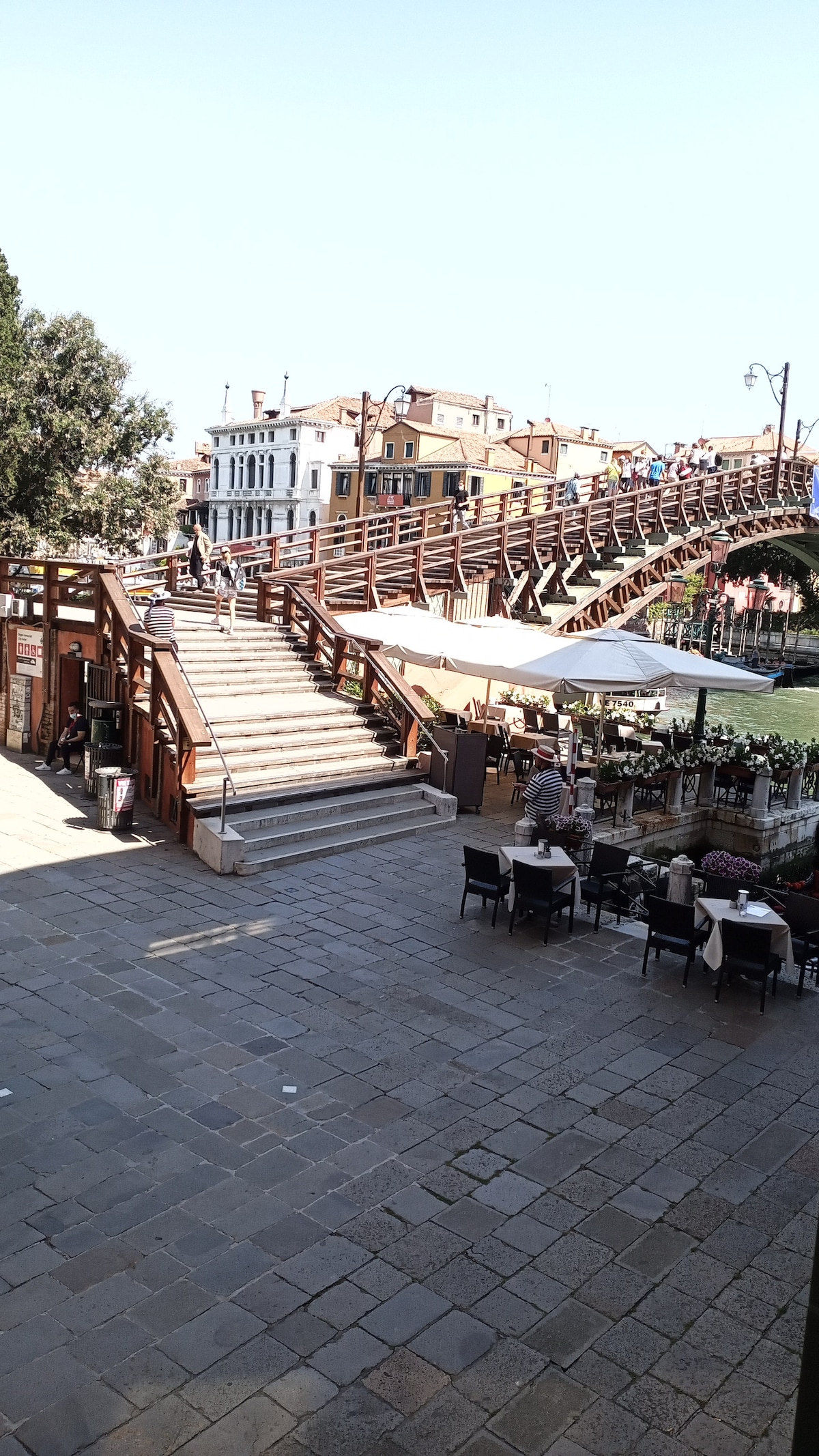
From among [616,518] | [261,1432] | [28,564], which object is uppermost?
[616,518]

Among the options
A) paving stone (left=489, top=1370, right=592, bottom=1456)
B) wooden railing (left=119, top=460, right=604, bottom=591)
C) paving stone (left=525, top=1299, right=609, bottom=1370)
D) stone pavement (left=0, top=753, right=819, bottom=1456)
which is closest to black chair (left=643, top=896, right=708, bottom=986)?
stone pavement (left=0, top=753, right=819, bottom=1456)

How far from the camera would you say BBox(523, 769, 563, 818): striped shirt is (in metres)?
10.9

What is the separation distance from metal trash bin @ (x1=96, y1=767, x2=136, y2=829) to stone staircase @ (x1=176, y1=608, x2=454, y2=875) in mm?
778

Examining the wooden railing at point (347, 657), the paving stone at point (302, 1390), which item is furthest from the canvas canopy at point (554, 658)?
the paving stone at point (302, 1390)

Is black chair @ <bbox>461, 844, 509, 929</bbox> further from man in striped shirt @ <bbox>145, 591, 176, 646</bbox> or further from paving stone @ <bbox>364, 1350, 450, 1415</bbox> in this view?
paving stone @ <bbox>364, 1350, 450, 1415</bbox>

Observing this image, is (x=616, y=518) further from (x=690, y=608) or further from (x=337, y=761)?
(x=690, y=608)

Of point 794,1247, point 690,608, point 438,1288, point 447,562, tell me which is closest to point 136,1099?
point 438,1288

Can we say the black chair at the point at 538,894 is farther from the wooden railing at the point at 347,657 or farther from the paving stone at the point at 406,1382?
the paving stone at the point at 406,1382

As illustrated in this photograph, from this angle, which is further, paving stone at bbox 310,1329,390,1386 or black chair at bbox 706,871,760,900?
black chair at bbox 706,871,760,900

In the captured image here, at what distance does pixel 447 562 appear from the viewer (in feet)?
→ 67.7

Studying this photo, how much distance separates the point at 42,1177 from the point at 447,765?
352 inches

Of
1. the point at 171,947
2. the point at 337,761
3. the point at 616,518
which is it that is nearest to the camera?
the point at 171,947

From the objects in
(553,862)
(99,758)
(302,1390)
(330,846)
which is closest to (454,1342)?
(302,1390)

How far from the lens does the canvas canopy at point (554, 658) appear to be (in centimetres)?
1245
